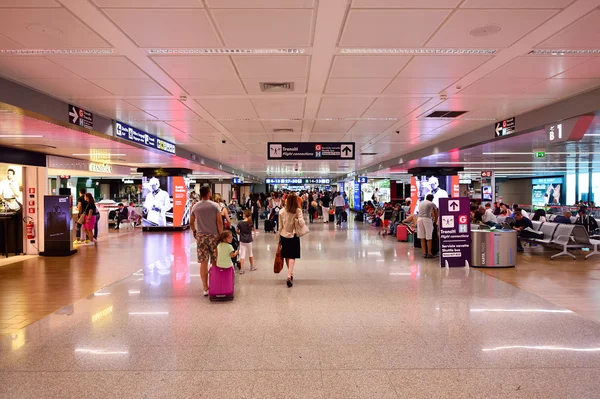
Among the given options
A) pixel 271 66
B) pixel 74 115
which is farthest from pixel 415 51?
pixel 74 115

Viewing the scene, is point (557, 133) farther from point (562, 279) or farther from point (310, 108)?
point (310, 108)

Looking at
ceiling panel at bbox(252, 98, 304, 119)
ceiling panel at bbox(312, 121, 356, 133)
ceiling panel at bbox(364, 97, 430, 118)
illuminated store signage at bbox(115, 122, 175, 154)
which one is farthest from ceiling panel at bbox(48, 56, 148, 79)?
ceiling panel at bbox(312, 121, 356, 133)

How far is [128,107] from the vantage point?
773 cm

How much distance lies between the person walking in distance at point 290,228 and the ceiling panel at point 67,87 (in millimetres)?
3502

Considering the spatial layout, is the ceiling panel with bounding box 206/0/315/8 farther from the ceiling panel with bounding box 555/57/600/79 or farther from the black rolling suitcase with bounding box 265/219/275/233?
the black rolling suitcase with bounding box 265/219/275/233

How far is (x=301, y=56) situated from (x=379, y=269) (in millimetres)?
5196

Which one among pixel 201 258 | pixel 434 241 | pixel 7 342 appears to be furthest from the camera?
pixel 434 241

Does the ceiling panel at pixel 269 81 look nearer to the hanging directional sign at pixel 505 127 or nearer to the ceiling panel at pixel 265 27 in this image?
the ceiling panel at pixel 265 27

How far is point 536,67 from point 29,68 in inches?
260

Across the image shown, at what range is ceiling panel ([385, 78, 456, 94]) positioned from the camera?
6.16 metres

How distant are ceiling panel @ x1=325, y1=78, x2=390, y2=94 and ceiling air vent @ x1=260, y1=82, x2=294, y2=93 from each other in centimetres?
59

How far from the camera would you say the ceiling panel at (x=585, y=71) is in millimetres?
5301

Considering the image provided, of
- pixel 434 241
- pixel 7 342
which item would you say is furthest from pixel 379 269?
pixel 7 342

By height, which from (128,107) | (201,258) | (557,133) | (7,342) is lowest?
(7,342)
